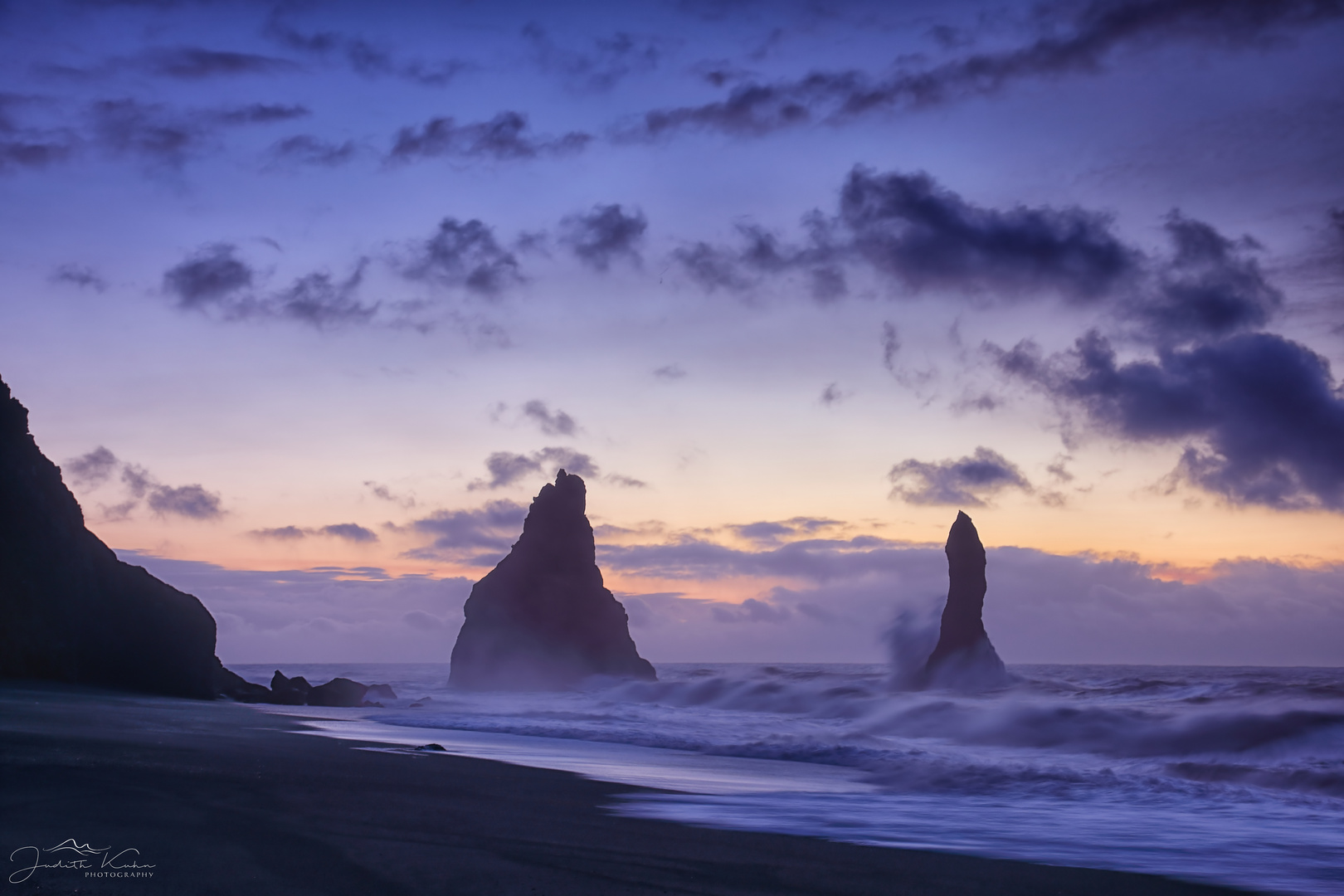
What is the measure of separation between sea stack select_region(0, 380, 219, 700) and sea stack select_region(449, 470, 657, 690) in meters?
35.1

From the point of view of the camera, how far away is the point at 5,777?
6.25 m

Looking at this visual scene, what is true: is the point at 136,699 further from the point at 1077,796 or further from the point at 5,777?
the point at 1077,796

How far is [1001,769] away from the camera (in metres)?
13.8

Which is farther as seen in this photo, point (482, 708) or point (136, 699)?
point (482, 708)

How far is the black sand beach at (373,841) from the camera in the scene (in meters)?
4.38

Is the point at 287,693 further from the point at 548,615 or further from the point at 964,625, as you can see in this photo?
the point at 964,625

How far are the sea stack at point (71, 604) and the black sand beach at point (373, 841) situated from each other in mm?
13071

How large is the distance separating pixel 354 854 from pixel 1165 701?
29.5 metres

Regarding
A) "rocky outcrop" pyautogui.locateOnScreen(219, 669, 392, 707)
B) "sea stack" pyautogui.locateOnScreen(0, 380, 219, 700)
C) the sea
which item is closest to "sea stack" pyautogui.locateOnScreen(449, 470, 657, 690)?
"rocky outcrop" pyautogui.locateOnScreen(219, 669, 392, 707)

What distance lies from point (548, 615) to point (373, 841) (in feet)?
185

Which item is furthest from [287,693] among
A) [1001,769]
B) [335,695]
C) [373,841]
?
[373,841]

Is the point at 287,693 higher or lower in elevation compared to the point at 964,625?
lower

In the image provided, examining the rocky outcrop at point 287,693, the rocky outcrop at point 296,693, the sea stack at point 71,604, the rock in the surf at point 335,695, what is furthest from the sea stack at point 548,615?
the sea stack at point 71,604

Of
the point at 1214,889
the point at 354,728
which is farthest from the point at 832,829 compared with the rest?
the point at 354,728
